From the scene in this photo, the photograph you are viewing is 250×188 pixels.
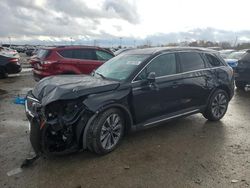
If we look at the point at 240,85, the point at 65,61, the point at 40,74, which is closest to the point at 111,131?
the point at 65,61

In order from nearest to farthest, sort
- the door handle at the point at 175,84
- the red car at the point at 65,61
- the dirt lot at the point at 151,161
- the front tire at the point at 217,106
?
1. the dirt lot at the point at 151,161
2. the door handle at the point at 175,84
3. the front tire at the point at 217,106
4. the red car at the point at 65,61

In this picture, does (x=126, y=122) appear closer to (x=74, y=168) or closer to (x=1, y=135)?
(x=74, y=168)

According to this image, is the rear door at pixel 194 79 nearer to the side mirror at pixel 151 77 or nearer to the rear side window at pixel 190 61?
the rear side window at pixel 190 61

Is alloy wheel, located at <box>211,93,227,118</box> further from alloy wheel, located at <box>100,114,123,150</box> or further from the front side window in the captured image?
alloy wheel, located at <box>100,114,123,150</box>

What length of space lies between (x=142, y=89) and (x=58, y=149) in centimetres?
175

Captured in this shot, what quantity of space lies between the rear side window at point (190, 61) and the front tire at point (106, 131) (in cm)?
193

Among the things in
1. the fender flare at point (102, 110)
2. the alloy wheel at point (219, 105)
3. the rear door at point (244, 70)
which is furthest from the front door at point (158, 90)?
the rear door at point (244, 70)

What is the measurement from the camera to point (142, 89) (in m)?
4.59

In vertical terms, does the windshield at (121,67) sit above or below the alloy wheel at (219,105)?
above

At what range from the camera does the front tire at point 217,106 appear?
5904 millimetres

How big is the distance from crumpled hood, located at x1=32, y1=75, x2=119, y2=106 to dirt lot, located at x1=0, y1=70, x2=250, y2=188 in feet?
3.24

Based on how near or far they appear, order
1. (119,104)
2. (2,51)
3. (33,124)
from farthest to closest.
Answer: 1. (2,51)
2. (119,104)
3. (33,124)

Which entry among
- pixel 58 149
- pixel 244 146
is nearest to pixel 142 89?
pixel 58 149

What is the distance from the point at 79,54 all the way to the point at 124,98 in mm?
5961
